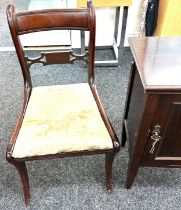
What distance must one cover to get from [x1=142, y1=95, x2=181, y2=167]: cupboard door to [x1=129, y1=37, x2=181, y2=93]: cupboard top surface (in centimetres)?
5

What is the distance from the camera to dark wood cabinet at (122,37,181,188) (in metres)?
0.77

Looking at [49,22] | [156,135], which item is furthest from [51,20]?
[156,135]

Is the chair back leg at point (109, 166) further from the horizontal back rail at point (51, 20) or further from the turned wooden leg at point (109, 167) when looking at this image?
the horizontal back rail at point (51, 20)

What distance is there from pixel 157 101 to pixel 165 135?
0.72 ft

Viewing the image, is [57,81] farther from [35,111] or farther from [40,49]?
[35,111]

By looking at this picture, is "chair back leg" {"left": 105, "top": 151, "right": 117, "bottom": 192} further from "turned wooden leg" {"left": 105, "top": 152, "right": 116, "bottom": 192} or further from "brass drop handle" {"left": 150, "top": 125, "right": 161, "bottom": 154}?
"brass drop handle" {"left": 150, "top": 125, "right": 161, "bottom": 154}

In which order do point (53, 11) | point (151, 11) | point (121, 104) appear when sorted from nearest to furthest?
point (53, 11), point (121, 104), point (151, 11)

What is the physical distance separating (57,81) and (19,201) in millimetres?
1092

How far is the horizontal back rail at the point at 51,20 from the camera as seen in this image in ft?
3.48

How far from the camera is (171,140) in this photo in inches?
38.1

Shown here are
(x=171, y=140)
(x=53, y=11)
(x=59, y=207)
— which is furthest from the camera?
(x=59, y=207)

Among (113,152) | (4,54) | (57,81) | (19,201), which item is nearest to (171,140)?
(113,152)

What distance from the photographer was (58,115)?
3.49 feet

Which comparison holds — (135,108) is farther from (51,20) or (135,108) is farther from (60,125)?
(51,20)
